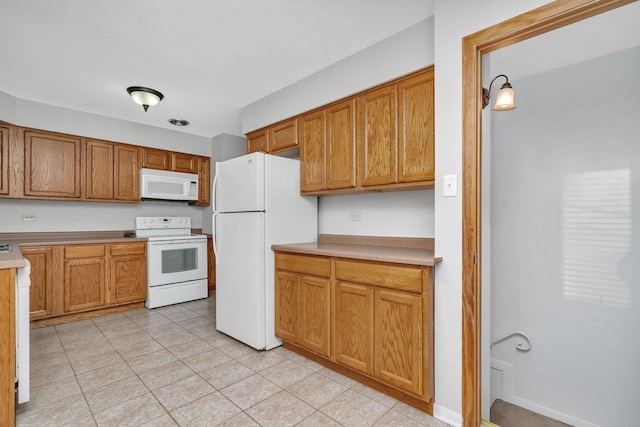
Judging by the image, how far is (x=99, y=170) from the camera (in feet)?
12.8

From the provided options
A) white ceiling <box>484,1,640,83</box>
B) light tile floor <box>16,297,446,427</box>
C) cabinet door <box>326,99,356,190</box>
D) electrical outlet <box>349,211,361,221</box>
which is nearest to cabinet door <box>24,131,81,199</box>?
light tile floor <box>16,297,446,427</box>

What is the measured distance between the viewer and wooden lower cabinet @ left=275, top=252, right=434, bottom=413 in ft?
5.93

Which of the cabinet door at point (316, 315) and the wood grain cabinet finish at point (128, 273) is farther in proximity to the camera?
the wood grain cabinet finish at point (128, 273)

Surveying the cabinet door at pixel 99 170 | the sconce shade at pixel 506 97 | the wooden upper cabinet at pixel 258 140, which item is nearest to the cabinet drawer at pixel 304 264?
the wooden upper cabinet at pixel 258 140

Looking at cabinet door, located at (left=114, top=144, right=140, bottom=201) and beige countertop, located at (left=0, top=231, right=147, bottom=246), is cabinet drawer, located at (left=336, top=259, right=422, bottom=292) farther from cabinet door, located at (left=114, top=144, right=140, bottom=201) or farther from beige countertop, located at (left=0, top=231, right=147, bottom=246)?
cabinet door, located at (left=114, top=144, right=140, bottom=201)

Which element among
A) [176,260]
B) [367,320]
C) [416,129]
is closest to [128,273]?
[176,260]

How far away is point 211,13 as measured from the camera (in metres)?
2.02

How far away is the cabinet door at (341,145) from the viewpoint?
2.50 metres

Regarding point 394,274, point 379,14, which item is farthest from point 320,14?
point 394,274

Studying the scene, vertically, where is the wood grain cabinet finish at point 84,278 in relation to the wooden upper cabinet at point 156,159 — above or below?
below

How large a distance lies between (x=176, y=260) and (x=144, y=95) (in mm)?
2083

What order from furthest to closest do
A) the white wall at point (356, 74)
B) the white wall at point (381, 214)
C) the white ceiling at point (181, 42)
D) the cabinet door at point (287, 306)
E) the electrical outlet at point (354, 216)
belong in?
1. the electrical outlet at point (354, 216)
2. the cabinet door at point (287, 306)
3. the white wall at point (381, 214)
4. the white wall at point (356, 74)
5. the white ceiling at point (181, 42)

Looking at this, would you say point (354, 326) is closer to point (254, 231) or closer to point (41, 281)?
point (254, 231)

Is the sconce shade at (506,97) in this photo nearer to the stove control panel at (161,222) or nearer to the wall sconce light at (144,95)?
the wall sconce light at (144,95)
